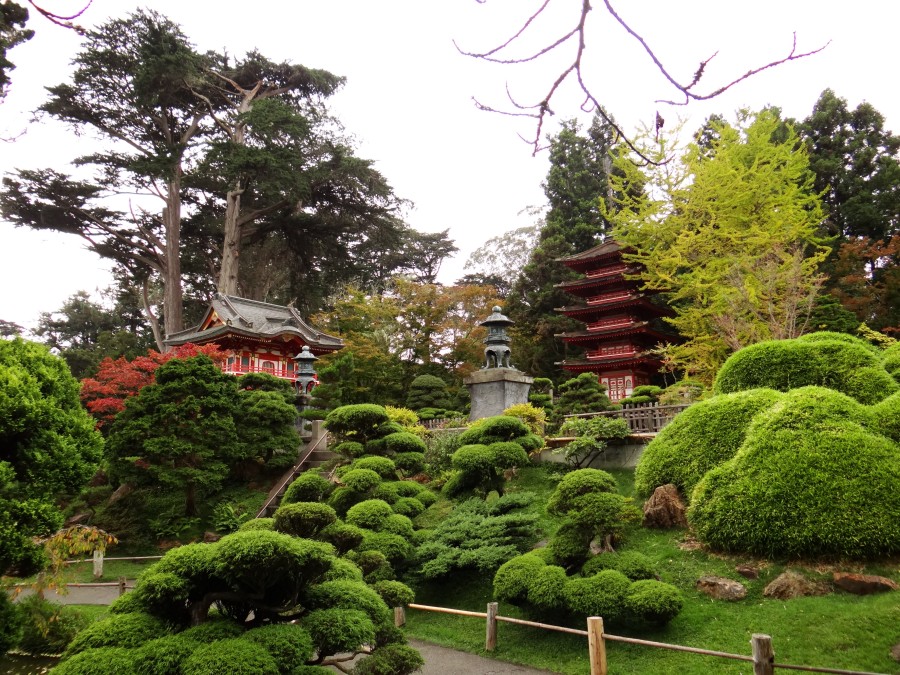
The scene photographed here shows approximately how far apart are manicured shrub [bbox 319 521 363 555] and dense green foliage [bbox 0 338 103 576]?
2953mm

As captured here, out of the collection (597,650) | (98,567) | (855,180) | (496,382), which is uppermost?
(855,180)

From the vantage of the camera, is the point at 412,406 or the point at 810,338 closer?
the point at 810,338

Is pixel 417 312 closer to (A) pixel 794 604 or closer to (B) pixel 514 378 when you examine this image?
(B) pixel 514 378

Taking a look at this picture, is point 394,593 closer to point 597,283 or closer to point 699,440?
point 699,440

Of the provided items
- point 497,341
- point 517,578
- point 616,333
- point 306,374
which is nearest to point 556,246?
point 616,333

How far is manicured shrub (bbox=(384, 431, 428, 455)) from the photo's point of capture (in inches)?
488

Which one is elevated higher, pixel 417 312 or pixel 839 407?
pixel 417 312

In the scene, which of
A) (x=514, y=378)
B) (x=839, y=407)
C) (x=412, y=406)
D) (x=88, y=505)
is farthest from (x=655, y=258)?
(x=88, y=505)

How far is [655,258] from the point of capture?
1925 centimetres

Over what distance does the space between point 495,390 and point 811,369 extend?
23.0 feet

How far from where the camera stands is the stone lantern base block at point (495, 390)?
14.2 m

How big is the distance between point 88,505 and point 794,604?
1668 cm

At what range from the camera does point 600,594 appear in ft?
22.1

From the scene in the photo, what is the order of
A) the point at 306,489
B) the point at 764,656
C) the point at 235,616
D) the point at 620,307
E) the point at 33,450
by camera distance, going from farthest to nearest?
the point at 620,307 < the point at 306,489 < the point at 33,450 < the point at 235,616 < the point at 764,656
